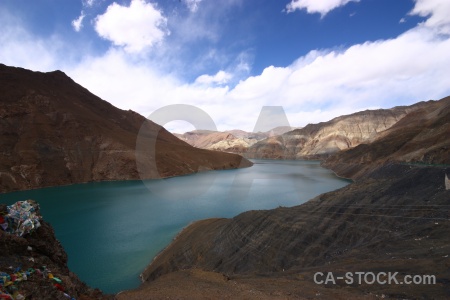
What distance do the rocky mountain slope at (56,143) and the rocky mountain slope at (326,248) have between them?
5256 centimetres

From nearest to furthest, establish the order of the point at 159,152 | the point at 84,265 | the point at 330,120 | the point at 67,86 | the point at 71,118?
the point at 84,265 → the point at 71,118 → the point at 159,152 → the point at 67,86 → the point at 330,120

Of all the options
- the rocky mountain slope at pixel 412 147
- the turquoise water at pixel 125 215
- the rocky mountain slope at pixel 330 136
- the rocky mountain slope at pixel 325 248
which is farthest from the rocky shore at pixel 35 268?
the rocky mountain slope at pixel 330 136

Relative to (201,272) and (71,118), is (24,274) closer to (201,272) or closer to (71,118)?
(201,272)

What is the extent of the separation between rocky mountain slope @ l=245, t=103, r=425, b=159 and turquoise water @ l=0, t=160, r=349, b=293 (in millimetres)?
109196

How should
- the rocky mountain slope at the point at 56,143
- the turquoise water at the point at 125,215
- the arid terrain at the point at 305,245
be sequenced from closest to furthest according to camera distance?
the arid terrain at the point at 305,245 → the turquoise water at the point at 125,215 → the rocky mountain slope at the point at 56,143

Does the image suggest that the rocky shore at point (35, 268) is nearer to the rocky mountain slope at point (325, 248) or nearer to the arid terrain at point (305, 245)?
the arid terrain at point (305, 245)

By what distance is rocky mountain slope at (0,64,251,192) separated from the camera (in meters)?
60.6

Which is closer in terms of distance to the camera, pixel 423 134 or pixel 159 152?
pixel 423 134

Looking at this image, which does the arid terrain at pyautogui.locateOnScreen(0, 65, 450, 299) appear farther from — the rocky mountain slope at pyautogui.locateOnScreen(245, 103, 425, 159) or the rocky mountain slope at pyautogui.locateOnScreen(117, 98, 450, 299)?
the rocky mountain slope at pyautogui.locateOnScreen(245, 103, 425, 159)

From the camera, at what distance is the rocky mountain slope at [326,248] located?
952 centimetres

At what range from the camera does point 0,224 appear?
746 centimetres

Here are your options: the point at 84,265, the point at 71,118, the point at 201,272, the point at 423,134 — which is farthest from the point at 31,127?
the point at 423,134

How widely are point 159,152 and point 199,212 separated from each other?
57516 mm

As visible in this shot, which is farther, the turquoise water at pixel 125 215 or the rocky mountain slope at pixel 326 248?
the turquoise water at pixel 125 215
